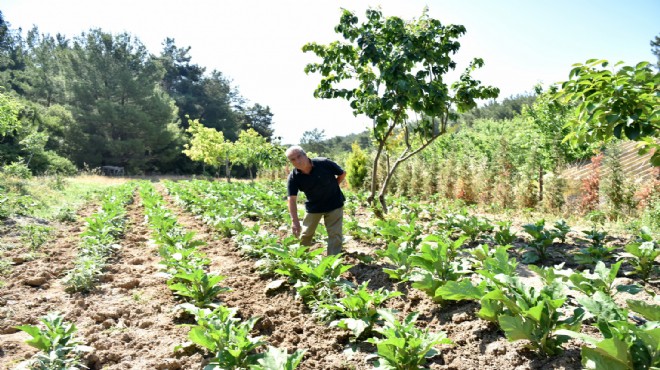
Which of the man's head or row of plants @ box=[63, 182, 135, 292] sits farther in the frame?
the man's head

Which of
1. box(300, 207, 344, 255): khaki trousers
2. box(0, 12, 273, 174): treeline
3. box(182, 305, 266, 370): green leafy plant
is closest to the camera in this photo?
box(182, 305, 266, 370): green leafy plant

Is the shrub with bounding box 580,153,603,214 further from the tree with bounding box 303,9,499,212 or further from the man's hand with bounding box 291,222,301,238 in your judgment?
the man's hand with bounding box 291,222,301,238

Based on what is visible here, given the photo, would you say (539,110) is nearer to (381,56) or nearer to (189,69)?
(381,56)

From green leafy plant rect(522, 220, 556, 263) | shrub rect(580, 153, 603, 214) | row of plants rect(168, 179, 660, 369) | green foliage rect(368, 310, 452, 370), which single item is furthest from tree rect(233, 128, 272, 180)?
green foliage rect(368, 310, 452, 370)

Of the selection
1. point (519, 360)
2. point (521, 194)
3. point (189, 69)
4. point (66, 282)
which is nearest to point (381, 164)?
point (521, 194)

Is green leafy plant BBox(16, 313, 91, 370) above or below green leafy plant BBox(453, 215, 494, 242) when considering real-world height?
below

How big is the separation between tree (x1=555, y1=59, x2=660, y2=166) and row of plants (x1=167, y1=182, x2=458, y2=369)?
2.03 m

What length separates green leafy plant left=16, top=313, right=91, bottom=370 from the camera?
106 inches

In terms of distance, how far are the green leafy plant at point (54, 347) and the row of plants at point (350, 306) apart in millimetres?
1797

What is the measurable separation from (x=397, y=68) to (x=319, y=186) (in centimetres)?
273

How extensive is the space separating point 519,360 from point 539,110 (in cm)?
1696

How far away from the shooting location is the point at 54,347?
282 cm

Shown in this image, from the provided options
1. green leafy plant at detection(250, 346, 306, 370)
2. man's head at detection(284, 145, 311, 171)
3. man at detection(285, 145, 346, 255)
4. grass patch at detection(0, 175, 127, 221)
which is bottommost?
green leafy plant at detection(250, 346, 306, 370)

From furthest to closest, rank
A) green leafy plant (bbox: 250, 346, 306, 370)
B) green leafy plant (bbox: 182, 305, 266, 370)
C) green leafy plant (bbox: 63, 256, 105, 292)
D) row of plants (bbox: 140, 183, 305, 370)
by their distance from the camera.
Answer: green leafy plant (bbox: 63, 256, 105, 292)
green leafy plant (bbox: 182, 305, 266, 370)
row of plants (bbox: 140, 183, 305, 370)
green leafy plant (bbox: 250, 346, 306, 370)
